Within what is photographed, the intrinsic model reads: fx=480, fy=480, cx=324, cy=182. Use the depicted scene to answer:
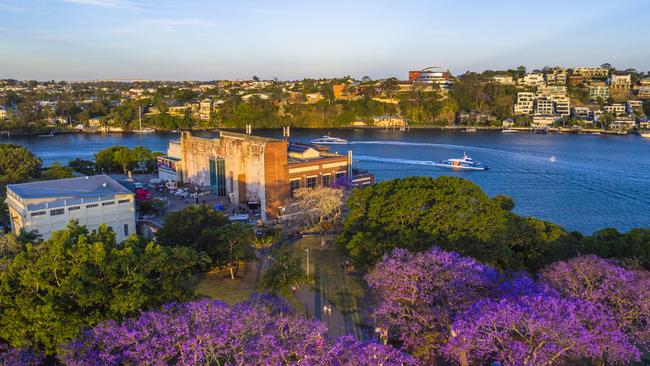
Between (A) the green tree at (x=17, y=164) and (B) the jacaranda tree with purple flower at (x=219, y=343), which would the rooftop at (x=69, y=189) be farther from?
(B) the jacaranda tree with purple flower at (x=219, y=343)

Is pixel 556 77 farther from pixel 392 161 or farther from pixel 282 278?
pixel 282 278

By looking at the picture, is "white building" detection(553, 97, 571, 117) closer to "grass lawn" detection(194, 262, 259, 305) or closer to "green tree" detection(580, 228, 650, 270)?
"green tree" detection(580, 228, 650, 270)

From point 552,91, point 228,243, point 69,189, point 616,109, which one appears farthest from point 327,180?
point 552,91

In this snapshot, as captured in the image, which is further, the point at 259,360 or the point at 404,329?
the point at 404,329

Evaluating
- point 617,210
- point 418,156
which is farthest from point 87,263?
point 418,156

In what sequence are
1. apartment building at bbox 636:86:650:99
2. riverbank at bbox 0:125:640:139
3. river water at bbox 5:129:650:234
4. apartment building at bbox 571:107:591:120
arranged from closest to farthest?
river water at bbox 5:129:650:234, riverbank at bbox 0:125:640:139, apartment building at bbox 571:107:591:120, apartment building at bbox 636:86:650:99

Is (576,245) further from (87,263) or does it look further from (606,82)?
(606,82)

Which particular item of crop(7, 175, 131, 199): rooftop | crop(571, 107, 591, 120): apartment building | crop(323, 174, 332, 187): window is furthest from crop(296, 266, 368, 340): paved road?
crop(571, 107, 591, 120): apartment building
